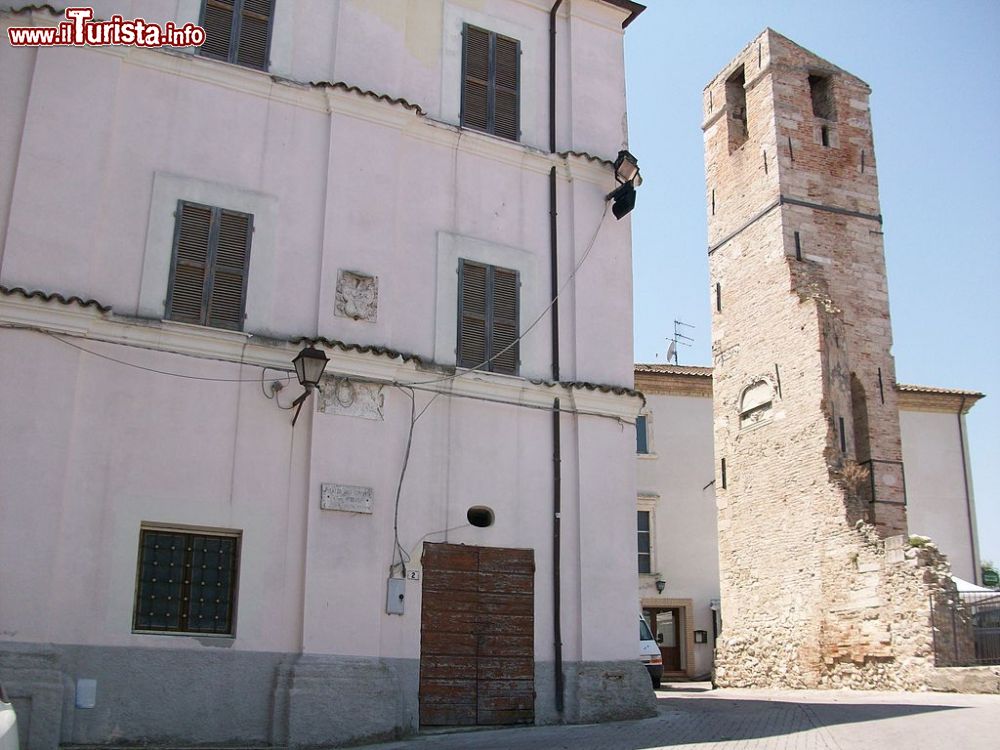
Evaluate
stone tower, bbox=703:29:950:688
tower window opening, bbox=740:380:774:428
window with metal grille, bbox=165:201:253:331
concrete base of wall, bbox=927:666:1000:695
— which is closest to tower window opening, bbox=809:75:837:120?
stone tower, bbox=703:29:950:688

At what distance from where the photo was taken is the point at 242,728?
408 inches

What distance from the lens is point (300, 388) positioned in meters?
11.5

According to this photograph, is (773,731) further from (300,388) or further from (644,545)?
(644,545)

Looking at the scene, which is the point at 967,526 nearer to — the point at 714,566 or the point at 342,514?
the point at 714,566

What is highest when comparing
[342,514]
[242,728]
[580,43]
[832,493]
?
[580,43]

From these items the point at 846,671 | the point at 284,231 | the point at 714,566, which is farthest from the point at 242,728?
the point at 714,566

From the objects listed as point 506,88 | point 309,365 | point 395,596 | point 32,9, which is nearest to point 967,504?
point 506,88

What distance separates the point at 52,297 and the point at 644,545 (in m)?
20.9

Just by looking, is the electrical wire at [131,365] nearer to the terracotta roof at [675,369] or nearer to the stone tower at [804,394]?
the stone tower at [804,394]

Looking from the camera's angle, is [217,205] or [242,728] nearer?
[242,728]

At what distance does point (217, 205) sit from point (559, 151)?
4.92m

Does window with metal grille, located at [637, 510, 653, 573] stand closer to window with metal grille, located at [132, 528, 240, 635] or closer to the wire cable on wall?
the wire cable on wall

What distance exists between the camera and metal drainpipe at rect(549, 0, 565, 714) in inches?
485

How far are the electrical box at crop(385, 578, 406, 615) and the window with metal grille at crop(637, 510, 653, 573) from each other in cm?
1772
